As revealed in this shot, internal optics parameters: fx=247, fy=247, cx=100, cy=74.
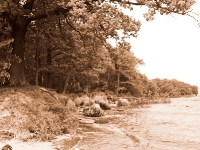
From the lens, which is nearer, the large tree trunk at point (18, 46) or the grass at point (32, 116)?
the grass at point (32, 116)

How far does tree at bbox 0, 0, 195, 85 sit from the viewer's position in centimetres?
1262

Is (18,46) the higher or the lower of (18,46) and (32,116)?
the higher

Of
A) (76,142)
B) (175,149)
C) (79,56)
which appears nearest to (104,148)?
(76,142)

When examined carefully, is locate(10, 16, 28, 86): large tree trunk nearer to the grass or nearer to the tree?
the tree

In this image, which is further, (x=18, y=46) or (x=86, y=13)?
(x=18, y=46)

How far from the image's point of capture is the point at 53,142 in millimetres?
9984

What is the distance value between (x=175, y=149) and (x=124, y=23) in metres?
7.08

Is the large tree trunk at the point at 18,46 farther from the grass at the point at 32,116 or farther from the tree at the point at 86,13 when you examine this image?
the grass at the point at 32,116

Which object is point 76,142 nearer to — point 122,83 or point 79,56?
point 79,56

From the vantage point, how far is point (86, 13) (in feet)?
40.6

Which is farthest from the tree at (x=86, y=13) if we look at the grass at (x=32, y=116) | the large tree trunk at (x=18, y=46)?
the grass at (x=32, y=116)

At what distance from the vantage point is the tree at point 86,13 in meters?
12.6

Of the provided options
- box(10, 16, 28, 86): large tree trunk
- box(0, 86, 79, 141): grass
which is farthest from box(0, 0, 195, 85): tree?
box(0, 86, 79, 141): grass

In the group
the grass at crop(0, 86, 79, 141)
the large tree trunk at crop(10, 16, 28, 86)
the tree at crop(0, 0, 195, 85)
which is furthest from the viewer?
the large tree trunk at crop(10, 16, 28, 86)
